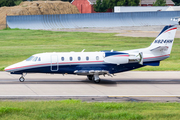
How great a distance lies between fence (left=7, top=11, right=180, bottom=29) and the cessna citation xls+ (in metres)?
54.8

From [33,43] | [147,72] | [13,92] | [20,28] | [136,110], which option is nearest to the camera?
[136,110]

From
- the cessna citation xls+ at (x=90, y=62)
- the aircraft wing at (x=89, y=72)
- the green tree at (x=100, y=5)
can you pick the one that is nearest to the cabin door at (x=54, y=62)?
the cessna citation xls+ at (x=90, y=62)

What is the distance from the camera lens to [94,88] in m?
22.7

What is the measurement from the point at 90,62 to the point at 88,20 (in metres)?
59.5

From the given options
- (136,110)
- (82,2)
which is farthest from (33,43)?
(82,2)

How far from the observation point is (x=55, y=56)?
24.4m

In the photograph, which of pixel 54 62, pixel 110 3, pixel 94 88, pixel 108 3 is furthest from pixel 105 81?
pixel 110 3

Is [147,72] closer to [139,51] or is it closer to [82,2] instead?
[139,51]

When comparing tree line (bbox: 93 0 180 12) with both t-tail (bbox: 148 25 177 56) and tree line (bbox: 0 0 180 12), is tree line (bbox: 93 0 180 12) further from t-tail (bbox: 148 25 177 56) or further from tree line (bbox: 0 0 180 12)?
t-tail (bbox: 148 25 177 56)

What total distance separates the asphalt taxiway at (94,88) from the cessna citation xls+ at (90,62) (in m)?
1.04

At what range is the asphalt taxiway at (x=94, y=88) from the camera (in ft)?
64.4

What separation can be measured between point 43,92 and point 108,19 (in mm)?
66169

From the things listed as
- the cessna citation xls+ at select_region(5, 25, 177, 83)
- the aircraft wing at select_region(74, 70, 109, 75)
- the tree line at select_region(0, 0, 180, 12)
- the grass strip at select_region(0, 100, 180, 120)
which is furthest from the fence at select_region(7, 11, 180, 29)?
the grass strip at select_region(0, 100, 180, 120)

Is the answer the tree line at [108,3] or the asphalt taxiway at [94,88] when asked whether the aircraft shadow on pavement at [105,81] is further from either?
the tree line at [108,3]
